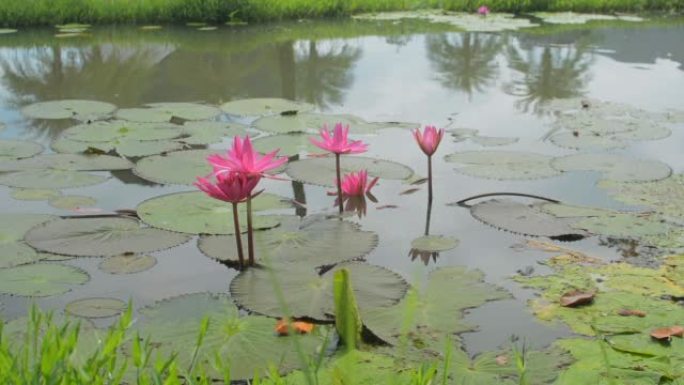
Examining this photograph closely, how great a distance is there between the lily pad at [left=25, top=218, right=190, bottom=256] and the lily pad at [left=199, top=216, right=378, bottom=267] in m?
0.13

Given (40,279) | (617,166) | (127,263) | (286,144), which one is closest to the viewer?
(40,279)

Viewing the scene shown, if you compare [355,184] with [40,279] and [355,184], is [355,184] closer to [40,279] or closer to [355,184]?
[355,184]

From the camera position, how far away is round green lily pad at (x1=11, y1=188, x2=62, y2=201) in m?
2.60

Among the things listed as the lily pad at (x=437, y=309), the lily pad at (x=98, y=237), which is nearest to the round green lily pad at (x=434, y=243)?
the lily pad at (x=437, y=309)

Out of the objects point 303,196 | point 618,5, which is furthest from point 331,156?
point 618,5

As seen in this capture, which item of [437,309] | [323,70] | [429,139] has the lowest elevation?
[437,309]

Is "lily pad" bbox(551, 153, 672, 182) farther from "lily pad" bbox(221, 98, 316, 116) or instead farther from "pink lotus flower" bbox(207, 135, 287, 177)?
"pink lotus flower" bbox(207, 135, 287, 177)

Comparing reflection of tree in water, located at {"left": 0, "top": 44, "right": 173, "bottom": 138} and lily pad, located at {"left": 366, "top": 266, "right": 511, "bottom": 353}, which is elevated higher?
reflection of tree in water, located at {"left": 0, "top": 44, "right": 173, "bottom": 138}

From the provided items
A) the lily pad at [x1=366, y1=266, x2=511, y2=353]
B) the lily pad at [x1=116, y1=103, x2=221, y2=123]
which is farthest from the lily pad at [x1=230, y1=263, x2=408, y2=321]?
the lily pad at [x1=116, y1=103, x2=221, y2=123]

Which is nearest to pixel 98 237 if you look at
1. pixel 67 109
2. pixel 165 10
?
pixel 67 109

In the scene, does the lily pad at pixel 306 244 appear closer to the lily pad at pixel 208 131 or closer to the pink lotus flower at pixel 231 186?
the pink lotus flower at pixel 231 186

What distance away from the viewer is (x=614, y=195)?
275 cm

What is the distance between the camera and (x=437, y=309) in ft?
6.24

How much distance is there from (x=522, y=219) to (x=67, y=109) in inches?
89.8
